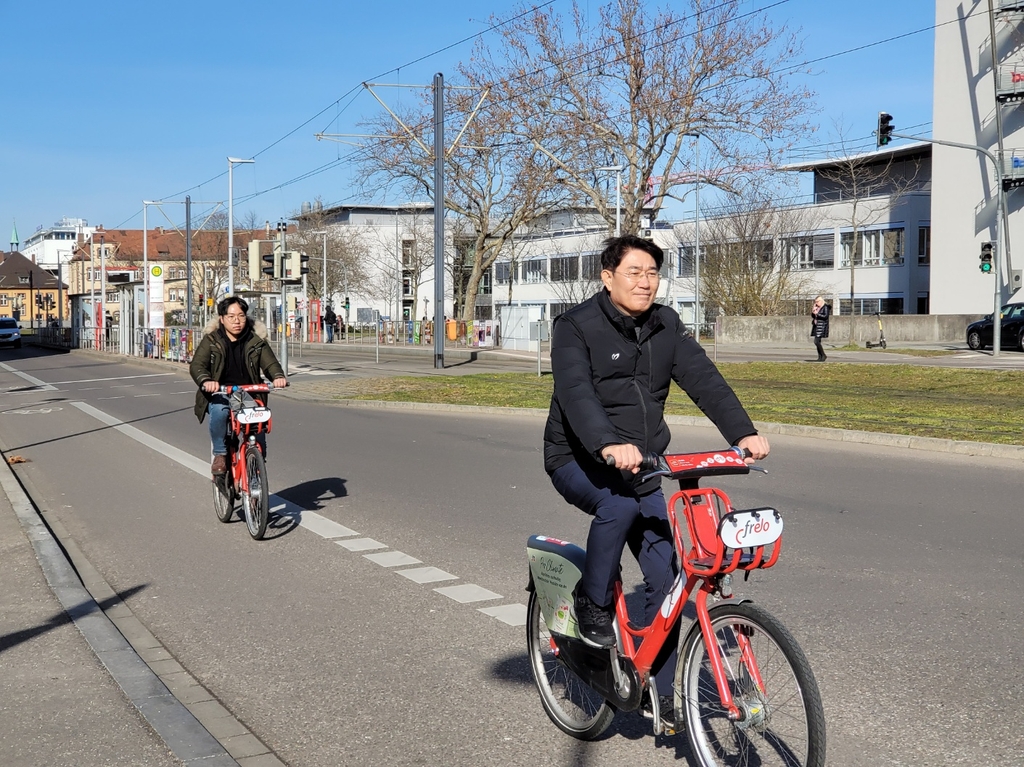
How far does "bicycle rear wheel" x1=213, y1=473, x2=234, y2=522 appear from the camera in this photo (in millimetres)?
9203

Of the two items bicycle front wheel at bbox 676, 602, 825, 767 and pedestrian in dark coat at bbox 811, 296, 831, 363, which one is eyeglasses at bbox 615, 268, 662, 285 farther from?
pedestrian in dark coat at bbox 811, 296, 831, 363

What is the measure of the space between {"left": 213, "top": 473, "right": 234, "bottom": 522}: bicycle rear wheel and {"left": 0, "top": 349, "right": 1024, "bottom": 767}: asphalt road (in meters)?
0.14

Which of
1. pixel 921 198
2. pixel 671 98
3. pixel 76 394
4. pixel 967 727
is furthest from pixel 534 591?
pixel 921 198

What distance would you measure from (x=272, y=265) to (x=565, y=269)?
6113cm

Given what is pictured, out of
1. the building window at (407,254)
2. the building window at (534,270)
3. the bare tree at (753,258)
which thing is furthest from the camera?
the building window at (407,254)

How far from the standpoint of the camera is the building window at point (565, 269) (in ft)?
281

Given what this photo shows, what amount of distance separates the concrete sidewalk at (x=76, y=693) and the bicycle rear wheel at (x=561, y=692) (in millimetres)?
1173

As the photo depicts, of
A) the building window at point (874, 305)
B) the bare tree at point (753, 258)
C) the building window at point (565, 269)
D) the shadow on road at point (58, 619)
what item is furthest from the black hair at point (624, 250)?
the building window at point (565, 269)

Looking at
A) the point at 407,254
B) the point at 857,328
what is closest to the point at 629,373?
the point at 857,328

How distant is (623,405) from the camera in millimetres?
4059

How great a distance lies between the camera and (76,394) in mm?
26984

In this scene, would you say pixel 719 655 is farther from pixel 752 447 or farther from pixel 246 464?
pixel 246 464

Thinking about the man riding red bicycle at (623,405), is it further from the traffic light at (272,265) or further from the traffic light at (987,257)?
the traffic light at (987,257)

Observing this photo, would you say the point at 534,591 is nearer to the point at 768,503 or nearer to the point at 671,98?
the point at 768,503
